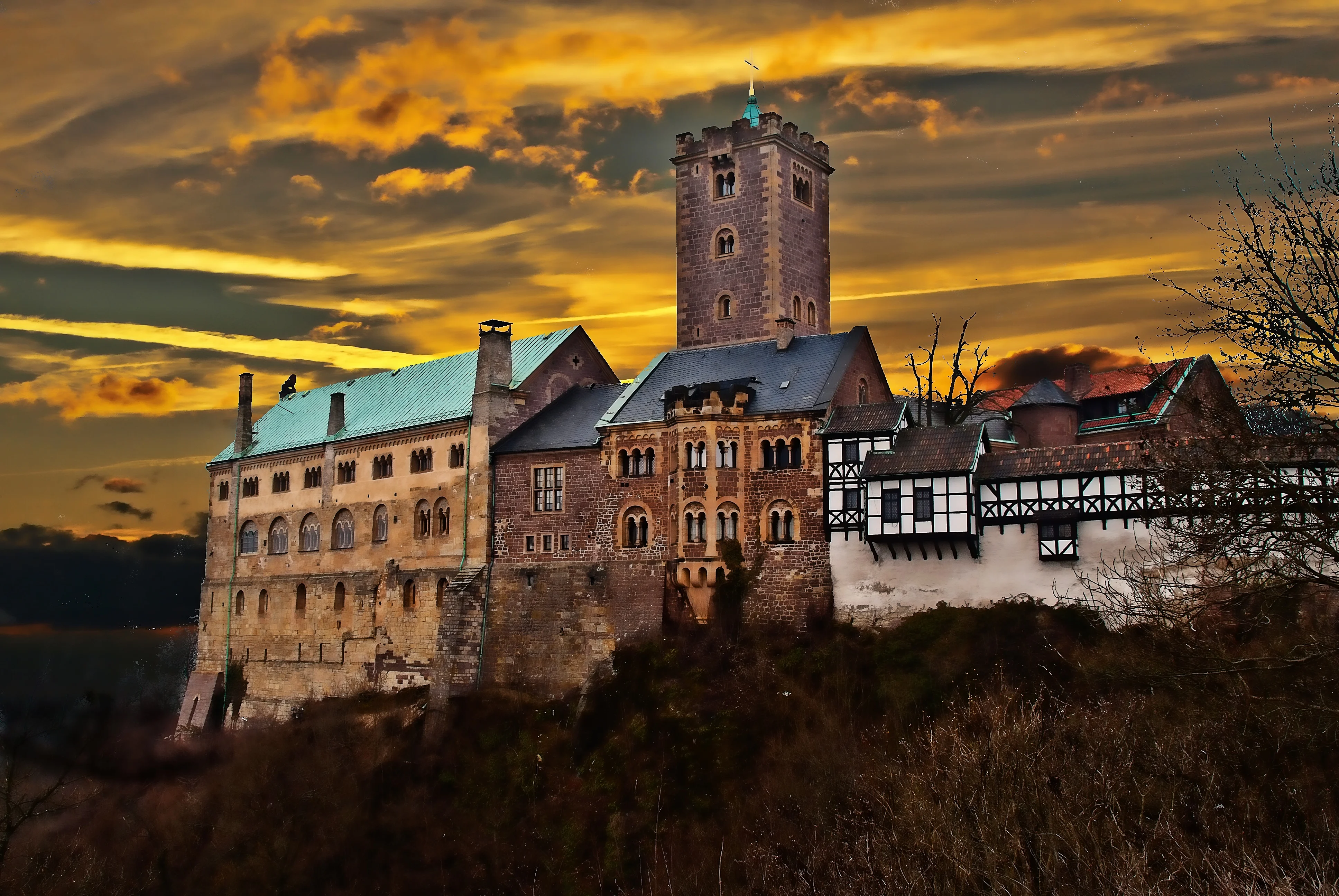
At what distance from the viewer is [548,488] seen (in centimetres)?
5838

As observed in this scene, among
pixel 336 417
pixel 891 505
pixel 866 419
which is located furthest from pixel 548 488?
pixel 336 417

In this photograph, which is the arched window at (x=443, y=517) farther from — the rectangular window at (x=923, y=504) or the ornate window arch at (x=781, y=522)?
the rectangular window at (x=923, y=504)

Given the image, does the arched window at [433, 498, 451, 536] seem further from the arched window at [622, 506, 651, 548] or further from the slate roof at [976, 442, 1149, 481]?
the slate roof at [976, 442, 1149, 481]

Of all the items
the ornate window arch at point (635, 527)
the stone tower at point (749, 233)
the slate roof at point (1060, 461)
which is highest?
the stone tower at point (749, 233)

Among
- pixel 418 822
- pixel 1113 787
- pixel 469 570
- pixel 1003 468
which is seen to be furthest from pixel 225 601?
pixel 1113 787

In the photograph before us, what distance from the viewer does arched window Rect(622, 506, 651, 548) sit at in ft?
181

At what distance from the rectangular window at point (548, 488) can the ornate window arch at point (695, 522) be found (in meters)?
6.41

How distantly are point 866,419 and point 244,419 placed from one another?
133 ft

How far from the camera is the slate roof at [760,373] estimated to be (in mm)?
53500

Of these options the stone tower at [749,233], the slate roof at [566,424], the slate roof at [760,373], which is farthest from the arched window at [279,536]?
the stone tower at [749,233]

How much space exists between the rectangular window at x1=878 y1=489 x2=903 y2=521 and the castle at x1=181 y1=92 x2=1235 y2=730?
0.27 ft

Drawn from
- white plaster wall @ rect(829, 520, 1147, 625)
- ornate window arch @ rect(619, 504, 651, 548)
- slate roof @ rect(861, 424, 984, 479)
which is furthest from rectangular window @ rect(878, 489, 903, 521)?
ornate window arch @ rect(619, 504, 651, 548)

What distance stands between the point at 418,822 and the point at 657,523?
14004 mm

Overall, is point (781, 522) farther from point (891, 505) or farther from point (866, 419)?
point (866, 419)
